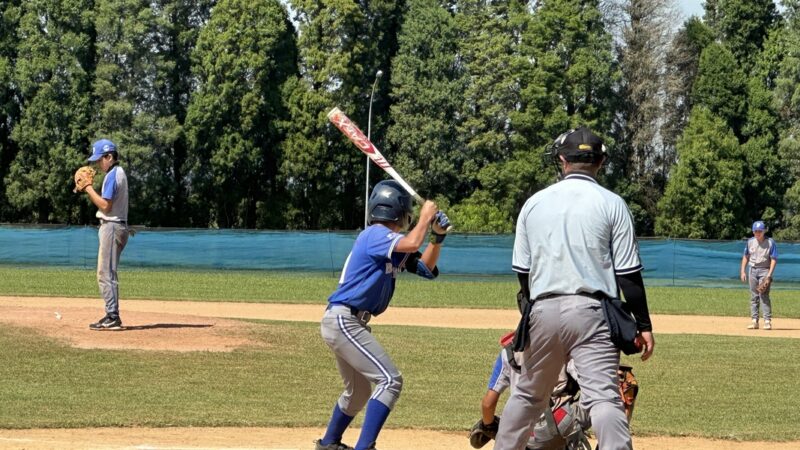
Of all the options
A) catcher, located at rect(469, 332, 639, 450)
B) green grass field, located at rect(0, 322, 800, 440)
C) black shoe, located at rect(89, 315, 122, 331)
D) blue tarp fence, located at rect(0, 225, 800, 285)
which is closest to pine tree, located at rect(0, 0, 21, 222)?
blue tarp fence, located at rect(0, 225, 800, 285)

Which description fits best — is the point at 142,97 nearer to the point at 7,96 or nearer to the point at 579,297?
the point at 7,96

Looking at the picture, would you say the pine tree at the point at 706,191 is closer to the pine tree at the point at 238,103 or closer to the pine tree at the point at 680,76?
the pine tree at the point at 680,76

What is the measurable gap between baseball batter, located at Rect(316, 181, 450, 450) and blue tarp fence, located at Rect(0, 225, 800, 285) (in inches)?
998

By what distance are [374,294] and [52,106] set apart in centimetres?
5433

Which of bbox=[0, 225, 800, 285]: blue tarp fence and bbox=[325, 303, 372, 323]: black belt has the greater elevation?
bbox=[325, 303, 372, 323]: black belt

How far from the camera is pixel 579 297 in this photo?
5.99 m

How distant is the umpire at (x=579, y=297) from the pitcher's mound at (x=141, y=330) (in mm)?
7622

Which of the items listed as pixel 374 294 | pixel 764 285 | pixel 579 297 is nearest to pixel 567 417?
pixel 579 297

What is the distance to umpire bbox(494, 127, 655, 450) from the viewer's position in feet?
19.5

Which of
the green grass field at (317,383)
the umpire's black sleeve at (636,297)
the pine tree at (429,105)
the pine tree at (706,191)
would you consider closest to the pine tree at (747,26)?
the pine tree at (706,191)

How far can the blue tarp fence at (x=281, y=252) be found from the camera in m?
32.5

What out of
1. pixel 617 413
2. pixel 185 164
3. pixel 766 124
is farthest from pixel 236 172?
pixel 617 413

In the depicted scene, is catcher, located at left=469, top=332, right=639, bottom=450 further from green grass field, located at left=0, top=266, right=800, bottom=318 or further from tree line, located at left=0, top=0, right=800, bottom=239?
tree line, located at left=0, top=0, right=800, bottom=239

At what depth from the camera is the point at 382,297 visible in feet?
24.2
